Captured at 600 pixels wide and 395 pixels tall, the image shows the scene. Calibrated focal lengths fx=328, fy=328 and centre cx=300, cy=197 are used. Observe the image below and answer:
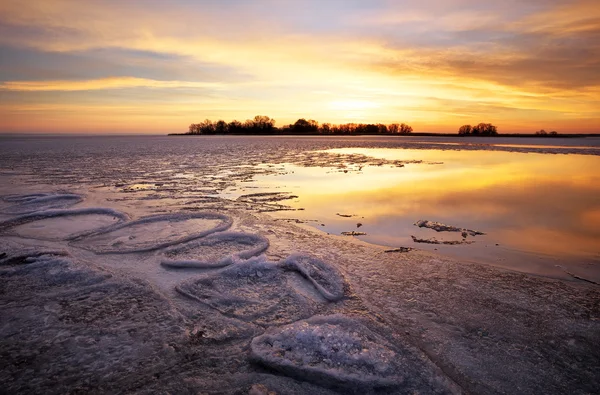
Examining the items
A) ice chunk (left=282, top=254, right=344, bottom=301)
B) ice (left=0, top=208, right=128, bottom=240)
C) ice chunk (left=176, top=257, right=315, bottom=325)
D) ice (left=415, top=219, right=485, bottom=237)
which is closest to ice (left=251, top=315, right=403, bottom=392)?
ice chunk (left=176, top=257, right=315, bottom=325)

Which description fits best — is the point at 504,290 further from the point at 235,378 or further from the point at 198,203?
the point at 198,203

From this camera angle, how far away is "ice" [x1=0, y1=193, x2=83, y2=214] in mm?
6213

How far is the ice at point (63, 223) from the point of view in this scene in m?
4.90

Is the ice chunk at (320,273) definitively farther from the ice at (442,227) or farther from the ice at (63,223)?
the ice at (63,223)

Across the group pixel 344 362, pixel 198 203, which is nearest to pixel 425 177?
pixel 198 203

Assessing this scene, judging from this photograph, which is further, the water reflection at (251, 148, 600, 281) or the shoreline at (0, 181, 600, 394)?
the water reflection at (251, 148, 600, 281)

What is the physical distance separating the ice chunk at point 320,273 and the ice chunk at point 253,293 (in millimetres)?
183

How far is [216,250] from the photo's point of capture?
429cm

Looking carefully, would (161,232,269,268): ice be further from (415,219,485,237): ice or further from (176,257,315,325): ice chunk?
(415,219,485,237): ice

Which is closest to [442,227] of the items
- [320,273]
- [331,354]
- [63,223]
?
[320,273]

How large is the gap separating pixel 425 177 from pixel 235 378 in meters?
9.96

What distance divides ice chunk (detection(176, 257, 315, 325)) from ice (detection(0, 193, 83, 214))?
195 inches

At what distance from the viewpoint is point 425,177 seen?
10719mm

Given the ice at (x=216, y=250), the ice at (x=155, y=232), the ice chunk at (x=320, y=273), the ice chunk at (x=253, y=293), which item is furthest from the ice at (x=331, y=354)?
the ice at (x=155, y=232)
